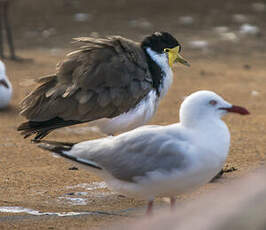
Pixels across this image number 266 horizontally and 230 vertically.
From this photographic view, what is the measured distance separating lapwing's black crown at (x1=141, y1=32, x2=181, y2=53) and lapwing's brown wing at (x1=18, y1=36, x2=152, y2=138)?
184 millimetres

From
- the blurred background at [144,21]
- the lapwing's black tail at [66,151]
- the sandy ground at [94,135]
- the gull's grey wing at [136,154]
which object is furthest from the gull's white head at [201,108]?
the blurred background at [144,21]

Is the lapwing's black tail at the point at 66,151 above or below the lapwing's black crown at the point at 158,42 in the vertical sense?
below

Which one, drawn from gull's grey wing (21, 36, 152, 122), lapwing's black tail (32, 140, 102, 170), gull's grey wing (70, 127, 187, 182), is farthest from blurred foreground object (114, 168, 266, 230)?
gull's grey wing (21, 36, 152, 122)

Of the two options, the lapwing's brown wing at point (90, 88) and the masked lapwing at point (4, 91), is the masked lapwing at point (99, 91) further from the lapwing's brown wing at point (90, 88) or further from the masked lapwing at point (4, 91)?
the masked lapwing at point (4, 91)

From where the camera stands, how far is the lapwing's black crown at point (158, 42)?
639cm

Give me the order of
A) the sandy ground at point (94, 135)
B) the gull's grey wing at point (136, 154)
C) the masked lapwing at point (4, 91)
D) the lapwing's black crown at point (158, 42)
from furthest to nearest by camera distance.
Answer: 1. the masked lapwing at point (4, 91)
2. the lapwing's black crown at point (158, 42)
3. the sandy ground at point (94, 135)
4. the gull's grey wing at point (136, 154)

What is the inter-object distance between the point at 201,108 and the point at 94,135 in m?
3.36

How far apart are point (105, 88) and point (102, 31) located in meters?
8.36

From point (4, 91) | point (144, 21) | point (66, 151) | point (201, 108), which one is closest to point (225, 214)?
point (201, 108)

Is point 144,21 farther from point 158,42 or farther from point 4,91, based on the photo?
point 158,42

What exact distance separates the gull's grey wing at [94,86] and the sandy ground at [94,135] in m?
0.37

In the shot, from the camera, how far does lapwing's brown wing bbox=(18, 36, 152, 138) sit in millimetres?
5918

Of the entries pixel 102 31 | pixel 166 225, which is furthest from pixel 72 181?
pixel 102 31

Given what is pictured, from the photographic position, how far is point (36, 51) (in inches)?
518
